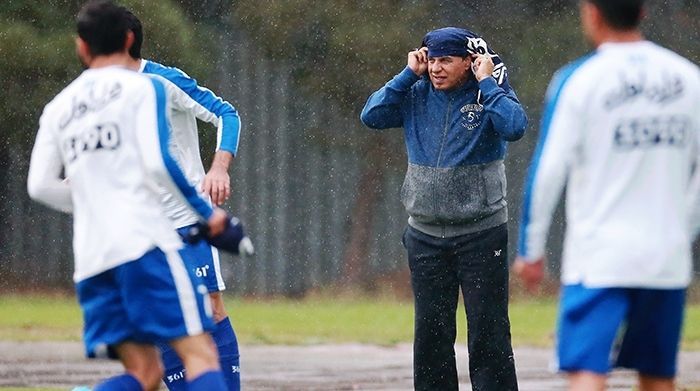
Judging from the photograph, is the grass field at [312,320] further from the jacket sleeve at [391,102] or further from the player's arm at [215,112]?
the player's arm at [215,112]

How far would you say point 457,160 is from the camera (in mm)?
7422

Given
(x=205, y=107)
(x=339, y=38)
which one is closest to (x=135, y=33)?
(x=205, y=107)

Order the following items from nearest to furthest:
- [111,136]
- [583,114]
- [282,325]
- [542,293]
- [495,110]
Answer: [583,114] < [111,136] < [495,110] < [282,325] < [542,293]

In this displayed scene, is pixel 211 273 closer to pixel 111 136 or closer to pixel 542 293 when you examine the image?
pixel 111 136

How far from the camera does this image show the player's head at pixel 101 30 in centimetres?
612

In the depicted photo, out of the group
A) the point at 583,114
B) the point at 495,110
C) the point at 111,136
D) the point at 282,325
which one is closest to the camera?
the point at 583,114

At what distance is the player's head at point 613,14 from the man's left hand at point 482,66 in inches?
72.5

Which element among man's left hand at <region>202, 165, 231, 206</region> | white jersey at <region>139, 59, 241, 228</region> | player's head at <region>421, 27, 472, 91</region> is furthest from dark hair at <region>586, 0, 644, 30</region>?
white jersey at <region>139, 59, 241, 228</region>

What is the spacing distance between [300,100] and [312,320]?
183 centimetres

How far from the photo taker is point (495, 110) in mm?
7273

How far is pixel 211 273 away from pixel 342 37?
6219mm

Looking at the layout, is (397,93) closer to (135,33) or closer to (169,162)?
(135,33)

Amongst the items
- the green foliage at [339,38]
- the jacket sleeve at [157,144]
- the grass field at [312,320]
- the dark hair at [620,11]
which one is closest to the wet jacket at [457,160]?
the jacket sleeve at [157,144]

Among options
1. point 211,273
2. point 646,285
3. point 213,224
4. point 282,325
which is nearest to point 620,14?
point 646,285
